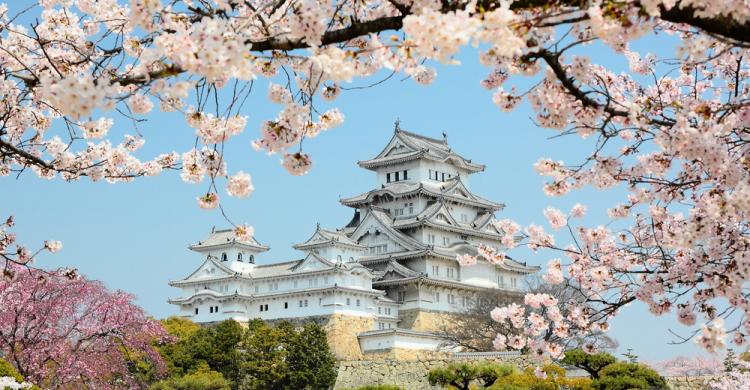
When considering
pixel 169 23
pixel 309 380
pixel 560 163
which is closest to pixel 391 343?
pixel 309 380

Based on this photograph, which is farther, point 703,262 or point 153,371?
point 153,371

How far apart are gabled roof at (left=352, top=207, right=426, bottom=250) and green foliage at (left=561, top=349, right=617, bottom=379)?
74.7 ft

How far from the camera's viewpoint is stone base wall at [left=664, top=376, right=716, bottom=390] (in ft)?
84.1

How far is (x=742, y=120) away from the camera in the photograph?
542 cm

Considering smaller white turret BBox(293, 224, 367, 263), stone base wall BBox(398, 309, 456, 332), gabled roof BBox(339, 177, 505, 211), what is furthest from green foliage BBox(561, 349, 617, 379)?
gabled roof BBox(339, 177, 505, 211)

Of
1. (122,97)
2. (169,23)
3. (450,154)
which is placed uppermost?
(450,154)

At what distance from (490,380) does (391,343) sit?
14.5 m

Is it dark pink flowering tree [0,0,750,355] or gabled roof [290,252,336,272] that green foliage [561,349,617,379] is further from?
gabled roof [290,252,336,272]

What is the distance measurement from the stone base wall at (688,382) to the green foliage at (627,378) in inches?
139

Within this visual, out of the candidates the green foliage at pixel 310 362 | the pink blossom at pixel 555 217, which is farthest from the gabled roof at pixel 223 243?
the pink blossom at pixel 555 217

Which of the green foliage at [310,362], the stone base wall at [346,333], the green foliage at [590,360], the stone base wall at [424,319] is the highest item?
the stone base wall at [424,319]

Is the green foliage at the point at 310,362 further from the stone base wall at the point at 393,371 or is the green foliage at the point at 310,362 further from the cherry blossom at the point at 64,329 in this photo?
the cherry blossom at the point at 64,329

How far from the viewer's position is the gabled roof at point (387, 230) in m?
Result: 46.5

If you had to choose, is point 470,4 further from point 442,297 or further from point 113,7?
point 442,297
